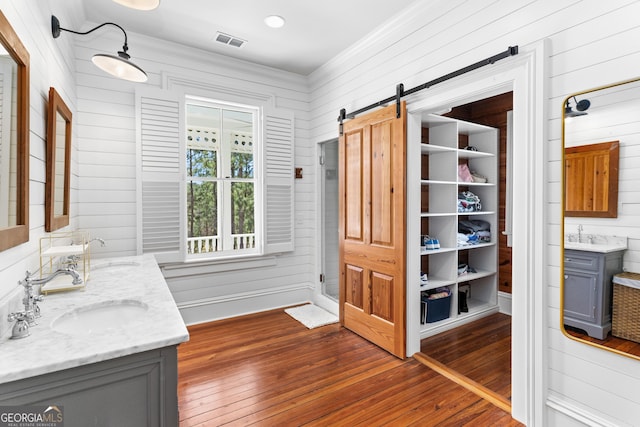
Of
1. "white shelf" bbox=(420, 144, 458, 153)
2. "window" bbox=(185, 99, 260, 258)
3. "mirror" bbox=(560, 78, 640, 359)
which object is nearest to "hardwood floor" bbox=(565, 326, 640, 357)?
"mirror" bbox=(560, 78, 640, 359)

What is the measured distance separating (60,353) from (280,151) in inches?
124

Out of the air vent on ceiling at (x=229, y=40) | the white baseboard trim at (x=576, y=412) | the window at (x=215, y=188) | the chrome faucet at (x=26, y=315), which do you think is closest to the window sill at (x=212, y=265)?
the window at (x=215, y=188)

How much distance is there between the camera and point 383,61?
9.88 ft

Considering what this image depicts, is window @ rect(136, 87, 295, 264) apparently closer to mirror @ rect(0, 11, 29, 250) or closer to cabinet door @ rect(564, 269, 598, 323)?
mirror @ rect(0, 11, 29, 250)

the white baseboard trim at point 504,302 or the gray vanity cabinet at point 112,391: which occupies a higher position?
the gray vanity cabinet at point 112,391

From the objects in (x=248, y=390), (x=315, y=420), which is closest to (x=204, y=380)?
(x=248, y=390)

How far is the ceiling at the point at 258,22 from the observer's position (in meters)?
2.64

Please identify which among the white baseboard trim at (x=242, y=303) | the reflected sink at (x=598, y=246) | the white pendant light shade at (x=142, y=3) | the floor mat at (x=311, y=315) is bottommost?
the floor mat at (x=311, y=315)

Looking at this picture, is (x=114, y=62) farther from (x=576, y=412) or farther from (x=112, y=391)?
(x=576, y=412)

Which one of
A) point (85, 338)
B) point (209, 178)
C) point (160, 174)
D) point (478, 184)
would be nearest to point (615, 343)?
point (478, 184)

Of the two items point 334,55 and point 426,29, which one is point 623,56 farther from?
point 334,55

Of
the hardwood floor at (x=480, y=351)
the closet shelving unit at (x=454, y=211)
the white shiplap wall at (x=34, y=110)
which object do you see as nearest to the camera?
the white shiplap wall at (x=34, y=110)

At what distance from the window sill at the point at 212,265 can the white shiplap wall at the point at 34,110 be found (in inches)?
63.9

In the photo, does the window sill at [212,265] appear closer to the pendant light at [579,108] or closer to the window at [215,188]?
the window at [215,188]
